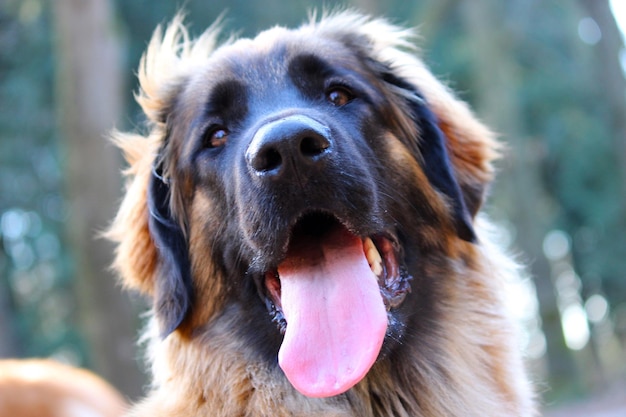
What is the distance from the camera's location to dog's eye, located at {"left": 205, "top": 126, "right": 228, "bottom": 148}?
3656 millimetres

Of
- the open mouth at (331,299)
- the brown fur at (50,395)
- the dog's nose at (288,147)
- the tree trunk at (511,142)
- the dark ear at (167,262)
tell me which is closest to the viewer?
the dog's nose at (288,147)

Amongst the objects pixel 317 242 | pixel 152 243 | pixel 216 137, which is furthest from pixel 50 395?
pixel 317 242

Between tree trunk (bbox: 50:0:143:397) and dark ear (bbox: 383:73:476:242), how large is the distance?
567cm

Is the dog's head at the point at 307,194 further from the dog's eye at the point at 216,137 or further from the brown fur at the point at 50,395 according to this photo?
the brown fur at the point at 50,395

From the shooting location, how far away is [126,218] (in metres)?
4.13

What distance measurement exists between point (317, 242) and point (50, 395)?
2906 millimetres

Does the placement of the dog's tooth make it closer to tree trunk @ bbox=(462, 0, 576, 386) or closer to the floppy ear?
the floppy ear

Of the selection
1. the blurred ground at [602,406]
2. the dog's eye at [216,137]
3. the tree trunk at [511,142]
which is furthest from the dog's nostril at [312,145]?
the tree trunk at [511,142]

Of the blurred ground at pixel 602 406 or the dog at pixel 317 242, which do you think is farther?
the blurred ground at pixel 602 406

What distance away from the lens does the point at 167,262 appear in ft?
12.2

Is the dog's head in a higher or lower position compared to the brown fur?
higher

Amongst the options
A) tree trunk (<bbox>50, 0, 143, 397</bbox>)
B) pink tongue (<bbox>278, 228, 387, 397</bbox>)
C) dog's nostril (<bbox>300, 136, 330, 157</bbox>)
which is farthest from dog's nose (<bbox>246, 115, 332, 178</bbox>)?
tree trunk (<bbox>50, 0, 143, 397</bbox>)

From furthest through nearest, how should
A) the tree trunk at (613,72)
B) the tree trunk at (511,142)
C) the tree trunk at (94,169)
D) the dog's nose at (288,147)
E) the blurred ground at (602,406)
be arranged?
the tree trunk at (511,142)
the tree trunk at (613,72)
the blurred ground at (602,406)
the tree trunk at (94,169)
the dog's nose at (288,147)

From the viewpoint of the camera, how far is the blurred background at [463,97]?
31.0 feet
